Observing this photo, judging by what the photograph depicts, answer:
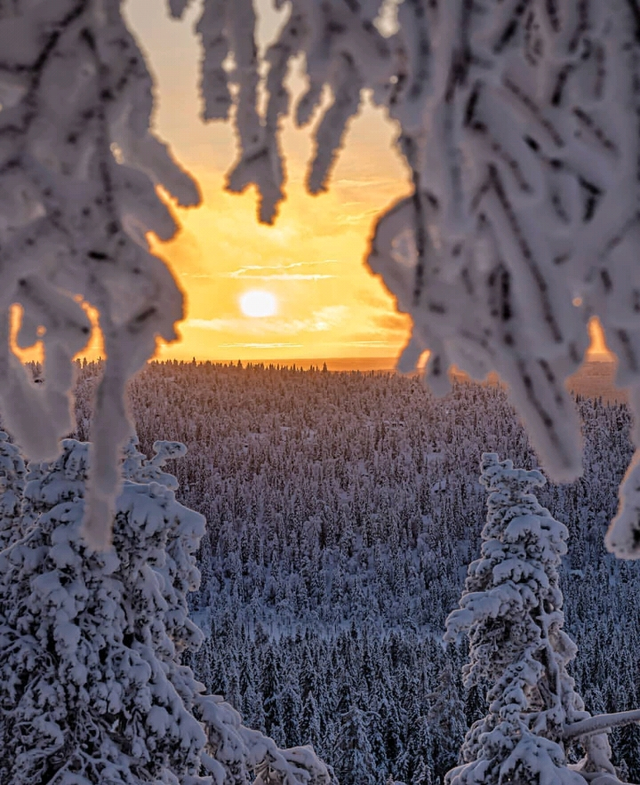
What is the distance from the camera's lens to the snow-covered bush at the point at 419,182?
162cm

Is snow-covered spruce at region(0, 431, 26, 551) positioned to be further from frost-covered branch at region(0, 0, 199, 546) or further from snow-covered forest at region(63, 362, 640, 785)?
frost-covered branch at region(0, 0, 199, 546)

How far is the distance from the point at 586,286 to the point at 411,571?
5338 inches

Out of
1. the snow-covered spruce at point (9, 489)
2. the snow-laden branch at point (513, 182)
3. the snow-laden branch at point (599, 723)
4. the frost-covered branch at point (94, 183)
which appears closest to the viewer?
the snow-laden branch at point (513, 182)

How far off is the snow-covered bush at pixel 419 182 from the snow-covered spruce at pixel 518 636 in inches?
388

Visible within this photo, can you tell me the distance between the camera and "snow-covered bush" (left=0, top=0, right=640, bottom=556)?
1.62 m

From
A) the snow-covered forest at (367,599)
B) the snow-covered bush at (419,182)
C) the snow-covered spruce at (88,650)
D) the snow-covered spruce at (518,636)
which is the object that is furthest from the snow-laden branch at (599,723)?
the snow-covered bush at (419,182)

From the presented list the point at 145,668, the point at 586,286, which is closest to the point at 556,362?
the point at 586,286

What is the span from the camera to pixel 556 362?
1698mm

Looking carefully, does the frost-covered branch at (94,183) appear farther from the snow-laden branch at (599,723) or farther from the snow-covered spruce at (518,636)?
the snow-covered spruce at (518,636)

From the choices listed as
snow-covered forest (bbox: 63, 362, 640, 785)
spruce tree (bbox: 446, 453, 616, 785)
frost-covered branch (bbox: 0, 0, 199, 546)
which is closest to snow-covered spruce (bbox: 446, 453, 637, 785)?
spruce tree (bbox: 446, 453, 616, 785)

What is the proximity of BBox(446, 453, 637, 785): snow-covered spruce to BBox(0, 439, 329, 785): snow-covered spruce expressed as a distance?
4.25 m

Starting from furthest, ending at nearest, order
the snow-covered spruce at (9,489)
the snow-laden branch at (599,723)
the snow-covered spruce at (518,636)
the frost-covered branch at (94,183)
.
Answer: the snow-covered spruce at (9,489)
the snow-covered spruce at (518,636)
the snow-laden branch at (599,723)
the frost-covered branch at (94,183)

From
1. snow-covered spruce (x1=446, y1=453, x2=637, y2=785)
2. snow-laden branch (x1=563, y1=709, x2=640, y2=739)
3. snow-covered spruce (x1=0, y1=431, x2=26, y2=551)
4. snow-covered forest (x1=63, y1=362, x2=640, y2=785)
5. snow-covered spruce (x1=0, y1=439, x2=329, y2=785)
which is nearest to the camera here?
snow-laden branch (x1=563, y1=709, x2=640, y2=739)

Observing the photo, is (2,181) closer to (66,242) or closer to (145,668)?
(66,242)
